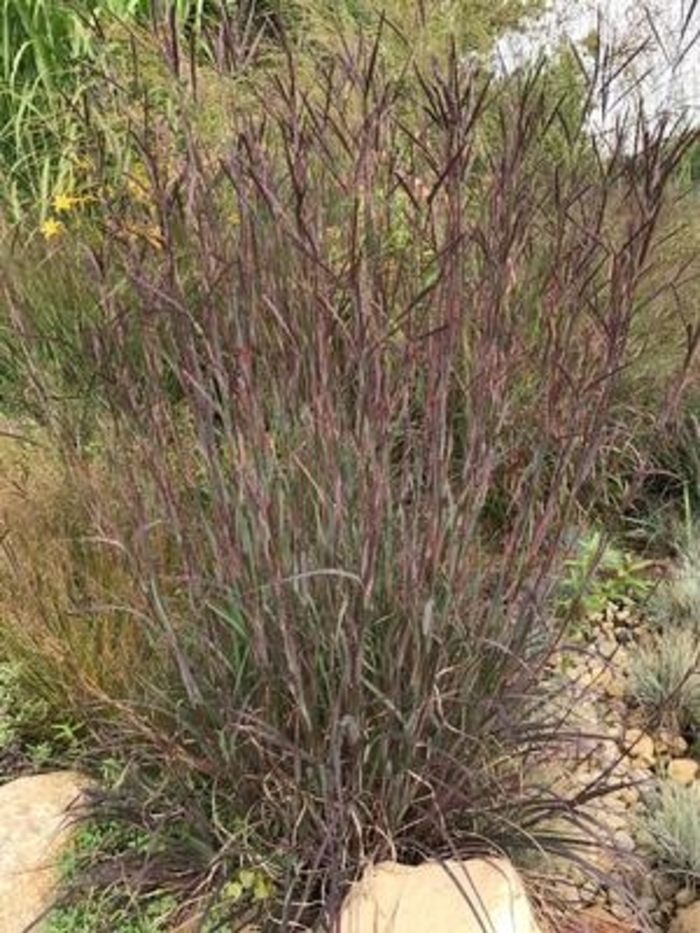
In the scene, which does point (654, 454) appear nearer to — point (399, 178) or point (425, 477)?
point (425, 477)

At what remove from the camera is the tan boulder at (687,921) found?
7.09ft

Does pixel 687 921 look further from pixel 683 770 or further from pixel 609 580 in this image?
pixel 609 580

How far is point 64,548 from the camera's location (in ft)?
8.68

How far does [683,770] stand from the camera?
8.63 ft

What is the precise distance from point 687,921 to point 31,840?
127 cm

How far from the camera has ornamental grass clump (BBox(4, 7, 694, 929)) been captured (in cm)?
182

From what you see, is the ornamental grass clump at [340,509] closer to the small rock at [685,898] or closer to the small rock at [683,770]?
the small rock at [685,898]

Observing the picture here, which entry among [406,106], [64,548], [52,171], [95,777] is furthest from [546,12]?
[95,777]

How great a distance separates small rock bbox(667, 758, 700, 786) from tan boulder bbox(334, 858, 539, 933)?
777 millimetres

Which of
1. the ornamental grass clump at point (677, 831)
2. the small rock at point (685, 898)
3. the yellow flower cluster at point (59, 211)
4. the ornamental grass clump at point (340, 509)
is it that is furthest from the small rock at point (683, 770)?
the yellow flower cluster at point (59, 211)

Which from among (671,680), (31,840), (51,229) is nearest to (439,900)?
(31,840)

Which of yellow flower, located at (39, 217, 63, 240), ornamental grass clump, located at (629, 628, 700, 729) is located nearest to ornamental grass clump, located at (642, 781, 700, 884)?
ornamental grass clump, located at (629, 628, 700, 729)

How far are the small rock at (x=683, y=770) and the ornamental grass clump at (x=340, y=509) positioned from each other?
1.92 feet

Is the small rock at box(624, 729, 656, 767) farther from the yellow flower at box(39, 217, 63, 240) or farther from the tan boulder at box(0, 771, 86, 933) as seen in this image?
the yellow flower at box(39, 217, 63, 240)
